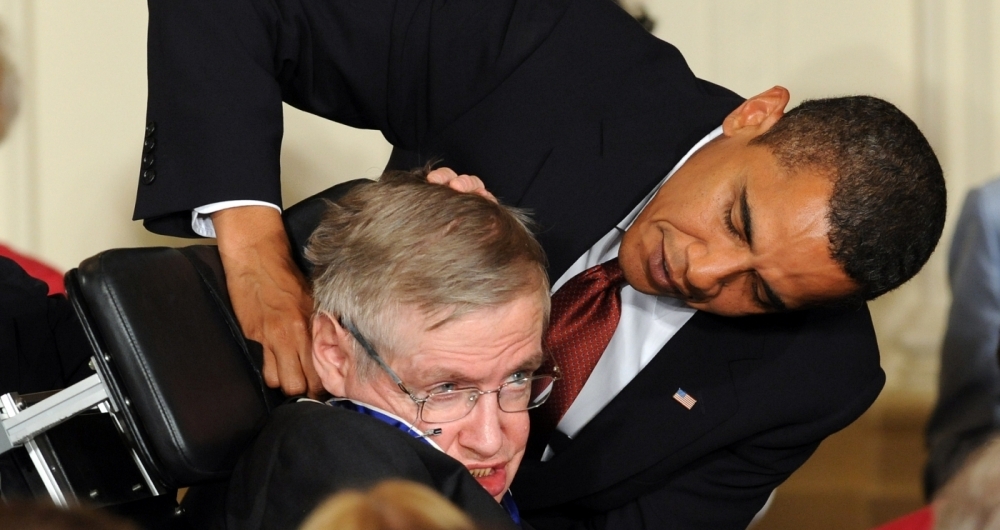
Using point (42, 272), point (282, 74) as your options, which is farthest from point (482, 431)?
point (42, 272)

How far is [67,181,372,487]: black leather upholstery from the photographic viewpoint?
140cm

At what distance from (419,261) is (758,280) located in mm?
632

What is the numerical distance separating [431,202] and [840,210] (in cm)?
64

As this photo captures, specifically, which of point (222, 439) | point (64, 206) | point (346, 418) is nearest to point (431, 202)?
point (346, 418)

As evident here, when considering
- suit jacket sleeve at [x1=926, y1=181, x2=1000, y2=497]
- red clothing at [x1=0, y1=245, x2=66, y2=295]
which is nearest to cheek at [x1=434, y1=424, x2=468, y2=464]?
red clothing at [x1=0, y1=245, x2=66, y2=295]

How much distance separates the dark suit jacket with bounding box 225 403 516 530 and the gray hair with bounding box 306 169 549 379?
0.14 meters

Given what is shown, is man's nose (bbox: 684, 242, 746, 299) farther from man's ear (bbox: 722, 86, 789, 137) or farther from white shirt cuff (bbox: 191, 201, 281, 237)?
white shirt cuff (bbox: 191, 201, 281, 237)

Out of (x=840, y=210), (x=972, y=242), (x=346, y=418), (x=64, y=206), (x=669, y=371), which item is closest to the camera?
(x=346, y=418)

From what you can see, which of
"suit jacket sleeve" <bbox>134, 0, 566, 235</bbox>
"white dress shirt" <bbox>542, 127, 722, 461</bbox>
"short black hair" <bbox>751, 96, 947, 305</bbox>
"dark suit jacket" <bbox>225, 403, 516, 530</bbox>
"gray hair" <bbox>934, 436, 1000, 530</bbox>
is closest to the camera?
"gray hair" <bbox>934, 436, 1000, 530</bbox>

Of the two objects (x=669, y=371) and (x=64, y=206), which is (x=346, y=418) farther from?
(x=64, y=206)

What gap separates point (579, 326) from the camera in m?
1.97

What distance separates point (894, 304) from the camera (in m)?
3.60

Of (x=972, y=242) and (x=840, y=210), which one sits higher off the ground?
(x=840, y=210)

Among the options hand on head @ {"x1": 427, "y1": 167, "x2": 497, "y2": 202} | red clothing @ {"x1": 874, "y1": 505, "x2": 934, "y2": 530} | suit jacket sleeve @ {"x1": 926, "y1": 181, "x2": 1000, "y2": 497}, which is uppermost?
hand on head @ {"x1": 427, "y1": 167, "x2": 497, "y2": 202}
